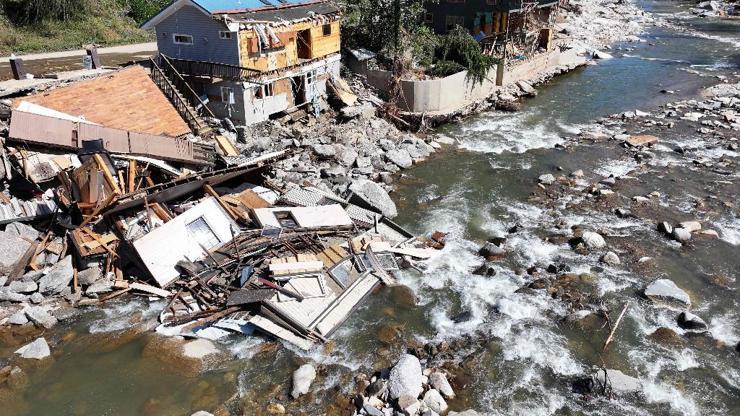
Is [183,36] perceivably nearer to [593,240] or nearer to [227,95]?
[227,95]

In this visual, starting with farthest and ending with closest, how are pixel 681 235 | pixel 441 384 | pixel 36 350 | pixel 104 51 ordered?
1. pixel 104 51
2. pixel 681 235
3. pixel 36 350
4. pixel 441 384

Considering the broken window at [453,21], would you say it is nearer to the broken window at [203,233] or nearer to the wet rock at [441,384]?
the broken window at [203,233]

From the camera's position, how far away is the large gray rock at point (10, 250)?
52.1 ft

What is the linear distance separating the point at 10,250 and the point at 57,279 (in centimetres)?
183

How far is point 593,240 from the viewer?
62.8 ft

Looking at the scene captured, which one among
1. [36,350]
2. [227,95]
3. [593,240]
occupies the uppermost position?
[227,95]

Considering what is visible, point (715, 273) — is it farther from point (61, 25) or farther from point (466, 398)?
point (61, 25)

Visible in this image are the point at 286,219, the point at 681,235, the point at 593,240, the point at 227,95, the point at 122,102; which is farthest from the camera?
the point at 227,95

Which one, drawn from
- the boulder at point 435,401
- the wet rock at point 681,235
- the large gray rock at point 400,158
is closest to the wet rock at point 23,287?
the boulder at point 435,401

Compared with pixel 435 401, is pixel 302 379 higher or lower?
higher

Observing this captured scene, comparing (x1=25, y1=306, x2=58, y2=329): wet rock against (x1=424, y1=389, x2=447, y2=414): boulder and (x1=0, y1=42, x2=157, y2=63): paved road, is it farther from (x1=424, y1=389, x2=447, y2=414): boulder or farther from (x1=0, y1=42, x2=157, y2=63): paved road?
(x1=0, y1=42, x2=157, y2=63): paved road

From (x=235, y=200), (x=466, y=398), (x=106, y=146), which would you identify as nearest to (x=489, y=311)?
(x=466, y=398)

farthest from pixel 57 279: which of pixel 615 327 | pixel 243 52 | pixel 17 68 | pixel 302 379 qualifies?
pixel 615 327

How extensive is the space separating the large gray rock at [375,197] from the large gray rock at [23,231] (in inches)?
434
